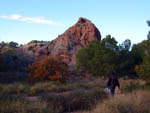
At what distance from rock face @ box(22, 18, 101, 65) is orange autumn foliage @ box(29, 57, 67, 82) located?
67.0 feet

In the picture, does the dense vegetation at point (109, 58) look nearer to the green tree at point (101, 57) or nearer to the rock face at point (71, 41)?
the green tree at point (101, 57)

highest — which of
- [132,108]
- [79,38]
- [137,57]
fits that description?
[79,38]

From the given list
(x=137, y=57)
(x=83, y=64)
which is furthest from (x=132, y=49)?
(x=83, y=64)

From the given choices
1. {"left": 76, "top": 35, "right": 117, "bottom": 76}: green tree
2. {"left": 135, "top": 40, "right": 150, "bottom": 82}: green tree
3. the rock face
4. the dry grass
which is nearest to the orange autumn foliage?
{"left": 76, "top": 35, "right": 117, "bottom": 76}: green tree

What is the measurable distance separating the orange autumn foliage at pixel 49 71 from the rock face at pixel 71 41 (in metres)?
20.4

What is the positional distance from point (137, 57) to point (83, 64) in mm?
8177

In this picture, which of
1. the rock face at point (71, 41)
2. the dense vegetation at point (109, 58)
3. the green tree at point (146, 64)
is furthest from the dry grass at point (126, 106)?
the rock face at point (71, 41)

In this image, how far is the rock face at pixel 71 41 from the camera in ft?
167

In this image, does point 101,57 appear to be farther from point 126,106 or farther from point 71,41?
point 126,106

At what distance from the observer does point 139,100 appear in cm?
1210

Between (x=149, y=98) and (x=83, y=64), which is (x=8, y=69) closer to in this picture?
(x=83, y=64)

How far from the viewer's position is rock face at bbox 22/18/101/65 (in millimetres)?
50906

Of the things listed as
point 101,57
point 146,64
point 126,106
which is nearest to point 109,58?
point 101,57

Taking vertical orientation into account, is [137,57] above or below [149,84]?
above
